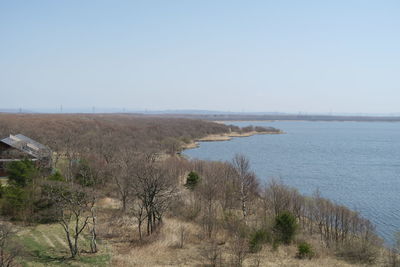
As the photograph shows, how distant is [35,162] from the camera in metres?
35.9

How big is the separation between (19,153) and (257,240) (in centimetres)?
2759

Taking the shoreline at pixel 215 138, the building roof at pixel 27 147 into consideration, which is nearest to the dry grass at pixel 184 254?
the building roof at pixel 27 147

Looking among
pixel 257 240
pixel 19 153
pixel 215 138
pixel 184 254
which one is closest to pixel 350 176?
pixel 257 240

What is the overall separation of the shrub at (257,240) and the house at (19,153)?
2339cm

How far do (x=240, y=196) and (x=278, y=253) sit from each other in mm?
11663

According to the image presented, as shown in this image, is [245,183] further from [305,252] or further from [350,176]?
[350,176]

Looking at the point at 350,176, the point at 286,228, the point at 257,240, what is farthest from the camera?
the point at 350,176

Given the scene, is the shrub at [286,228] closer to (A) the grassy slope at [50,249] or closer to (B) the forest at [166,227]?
(B) the forest at [166,227]

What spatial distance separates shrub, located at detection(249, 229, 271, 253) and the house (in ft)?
76.7

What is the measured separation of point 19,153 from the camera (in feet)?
122

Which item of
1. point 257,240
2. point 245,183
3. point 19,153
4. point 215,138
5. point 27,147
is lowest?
point 215,138

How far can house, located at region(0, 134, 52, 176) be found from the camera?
36.0 metres

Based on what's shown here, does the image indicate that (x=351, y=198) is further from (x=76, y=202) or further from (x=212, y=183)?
(x=76, y=202)

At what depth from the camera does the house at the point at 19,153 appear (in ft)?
118
